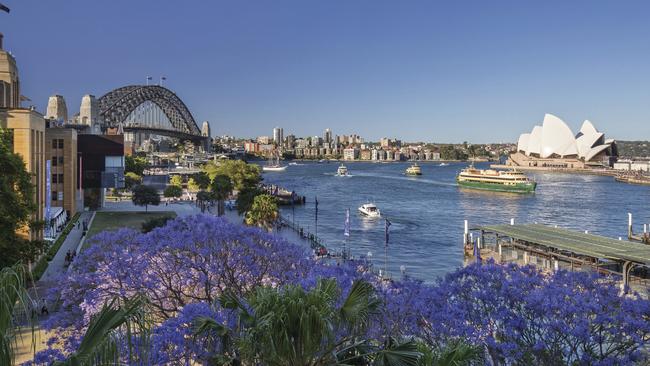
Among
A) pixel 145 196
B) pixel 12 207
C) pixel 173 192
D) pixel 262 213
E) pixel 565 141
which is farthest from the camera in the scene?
pixel 565 141

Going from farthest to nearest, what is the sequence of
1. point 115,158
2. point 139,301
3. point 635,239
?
point 115,158, point 635,239, point 139,301

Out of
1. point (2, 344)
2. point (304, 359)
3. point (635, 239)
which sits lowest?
point (635, 239)

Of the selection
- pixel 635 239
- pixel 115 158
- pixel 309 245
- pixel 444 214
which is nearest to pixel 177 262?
pixel 309 245

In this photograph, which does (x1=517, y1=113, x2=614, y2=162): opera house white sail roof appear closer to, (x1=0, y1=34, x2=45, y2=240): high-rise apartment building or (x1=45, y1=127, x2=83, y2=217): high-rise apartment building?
(x1=45, y1=127, x2=83, y2=217): high-rise apartment building

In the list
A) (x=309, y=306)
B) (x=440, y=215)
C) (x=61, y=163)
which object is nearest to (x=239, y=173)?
(x=440, y=215)

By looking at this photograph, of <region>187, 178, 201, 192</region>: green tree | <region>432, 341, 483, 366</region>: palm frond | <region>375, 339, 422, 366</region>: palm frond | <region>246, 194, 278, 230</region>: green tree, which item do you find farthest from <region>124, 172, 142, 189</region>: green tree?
<region>432, 341, 483, 366</region>: palm frond

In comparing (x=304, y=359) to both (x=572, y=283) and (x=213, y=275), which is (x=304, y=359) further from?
(x=572, y=283)

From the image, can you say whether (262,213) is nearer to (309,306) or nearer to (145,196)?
(145,196)
